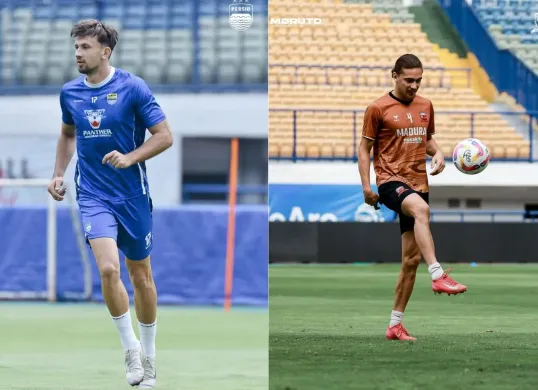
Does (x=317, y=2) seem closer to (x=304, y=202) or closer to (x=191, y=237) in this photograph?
(x=304, y=202)

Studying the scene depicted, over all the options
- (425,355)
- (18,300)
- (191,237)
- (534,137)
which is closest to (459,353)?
(425,355)

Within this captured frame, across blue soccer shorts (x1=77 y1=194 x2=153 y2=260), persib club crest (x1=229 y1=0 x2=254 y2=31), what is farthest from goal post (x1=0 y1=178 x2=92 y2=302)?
blue soccer shorts (x1=77 y1=194 x2=153 y2=260)

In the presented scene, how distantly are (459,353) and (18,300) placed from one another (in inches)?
192

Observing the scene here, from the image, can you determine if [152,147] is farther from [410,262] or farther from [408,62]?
[410,262]

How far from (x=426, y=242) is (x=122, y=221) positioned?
1.65 meters

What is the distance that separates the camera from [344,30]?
21.6 metres

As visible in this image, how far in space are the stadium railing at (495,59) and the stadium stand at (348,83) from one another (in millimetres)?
431

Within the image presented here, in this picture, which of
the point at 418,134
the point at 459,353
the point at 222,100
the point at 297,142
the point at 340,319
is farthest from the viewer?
the point at 297,142

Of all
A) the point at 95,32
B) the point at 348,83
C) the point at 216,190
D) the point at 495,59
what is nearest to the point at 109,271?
the point at 95,32

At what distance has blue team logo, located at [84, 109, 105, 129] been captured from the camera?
3.99 m

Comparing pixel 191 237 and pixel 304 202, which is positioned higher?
pixel 191 237

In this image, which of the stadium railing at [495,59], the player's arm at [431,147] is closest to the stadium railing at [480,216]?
the stadium railing at [495,59]

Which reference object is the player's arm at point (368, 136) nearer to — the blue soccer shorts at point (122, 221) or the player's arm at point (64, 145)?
the blue soccer shorts at point (122, 221)

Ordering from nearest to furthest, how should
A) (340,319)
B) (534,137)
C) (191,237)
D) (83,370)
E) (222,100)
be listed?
(83,370) → (340,319) → (191,237) → (222,100) → (534,137)
